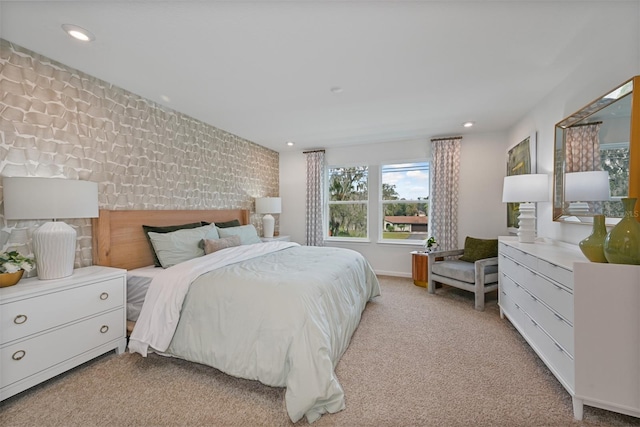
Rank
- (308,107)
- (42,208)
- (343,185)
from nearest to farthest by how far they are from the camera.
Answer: (42,208) < (308,107) < (343,185)

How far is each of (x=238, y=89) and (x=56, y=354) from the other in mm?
2618

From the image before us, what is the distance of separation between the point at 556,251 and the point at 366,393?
1.85m

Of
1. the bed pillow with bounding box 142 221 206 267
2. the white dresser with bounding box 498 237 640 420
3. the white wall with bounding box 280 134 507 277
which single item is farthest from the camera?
the white wall with bounding box 280 134 507 277

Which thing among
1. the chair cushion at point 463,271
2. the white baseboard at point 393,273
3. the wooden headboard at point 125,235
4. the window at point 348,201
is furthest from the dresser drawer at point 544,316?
the wooden headboard at point 125,235

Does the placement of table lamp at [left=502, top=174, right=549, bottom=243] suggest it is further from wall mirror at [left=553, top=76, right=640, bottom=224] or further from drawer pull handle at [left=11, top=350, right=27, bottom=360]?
drawer pull handle at [left=11, top=350, right=27, bottom=360]

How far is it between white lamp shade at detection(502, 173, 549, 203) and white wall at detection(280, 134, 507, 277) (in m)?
1.53

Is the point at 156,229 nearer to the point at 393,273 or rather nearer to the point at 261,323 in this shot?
the point at 261,323

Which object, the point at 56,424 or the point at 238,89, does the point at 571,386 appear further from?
the point at 238,89

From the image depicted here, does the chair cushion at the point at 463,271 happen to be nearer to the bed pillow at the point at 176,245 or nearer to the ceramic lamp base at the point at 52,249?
the bed pillow at the point at 176,245

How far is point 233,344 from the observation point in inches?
71.6

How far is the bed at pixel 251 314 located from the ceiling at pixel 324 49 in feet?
4.74

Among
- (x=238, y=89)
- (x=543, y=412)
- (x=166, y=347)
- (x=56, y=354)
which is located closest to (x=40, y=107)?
(x=238, y=89)

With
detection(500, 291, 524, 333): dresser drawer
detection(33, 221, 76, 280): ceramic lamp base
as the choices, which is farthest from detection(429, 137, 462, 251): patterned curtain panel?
detection(33, 221, 76, 280): ceramic lamp base

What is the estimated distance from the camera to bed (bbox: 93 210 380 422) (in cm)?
160
